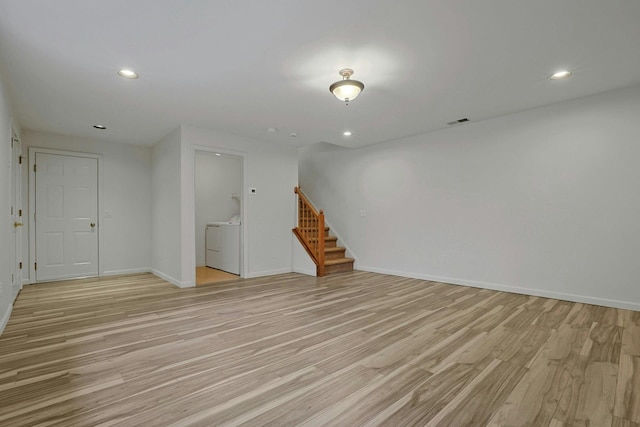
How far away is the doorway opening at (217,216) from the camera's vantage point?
5770 millimetres

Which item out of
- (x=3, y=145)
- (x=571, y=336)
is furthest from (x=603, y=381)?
(x=3, y=145)

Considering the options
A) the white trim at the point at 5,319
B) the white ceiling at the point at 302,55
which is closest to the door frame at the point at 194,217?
the white ceiling at the point at 302,55

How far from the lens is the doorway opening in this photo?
5.77m

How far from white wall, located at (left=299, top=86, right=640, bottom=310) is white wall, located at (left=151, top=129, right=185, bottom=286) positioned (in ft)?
11.3

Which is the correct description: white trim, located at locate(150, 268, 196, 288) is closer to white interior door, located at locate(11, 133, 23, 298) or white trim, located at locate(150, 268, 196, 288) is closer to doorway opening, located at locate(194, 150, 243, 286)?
doorway opening, located at locate(194, 150, 243, 286)

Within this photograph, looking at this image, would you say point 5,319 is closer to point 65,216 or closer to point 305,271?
point 65,216

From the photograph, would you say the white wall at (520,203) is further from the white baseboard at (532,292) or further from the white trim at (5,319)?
the white trim at (5,319)

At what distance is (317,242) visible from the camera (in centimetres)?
586

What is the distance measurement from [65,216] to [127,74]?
3695 mm

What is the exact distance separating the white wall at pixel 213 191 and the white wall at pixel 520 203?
3165 mm

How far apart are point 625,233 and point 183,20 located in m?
4.98

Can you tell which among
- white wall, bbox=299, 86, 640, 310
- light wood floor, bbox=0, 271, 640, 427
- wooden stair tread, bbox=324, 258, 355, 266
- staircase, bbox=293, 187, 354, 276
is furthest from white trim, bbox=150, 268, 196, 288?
white wall, bbox=299, 86, 640, 310

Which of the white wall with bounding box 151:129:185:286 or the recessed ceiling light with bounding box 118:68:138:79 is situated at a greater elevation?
the recessed ceiling light with bounding box 118:68:138:79

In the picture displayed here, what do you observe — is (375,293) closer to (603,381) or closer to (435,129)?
(603,381)
